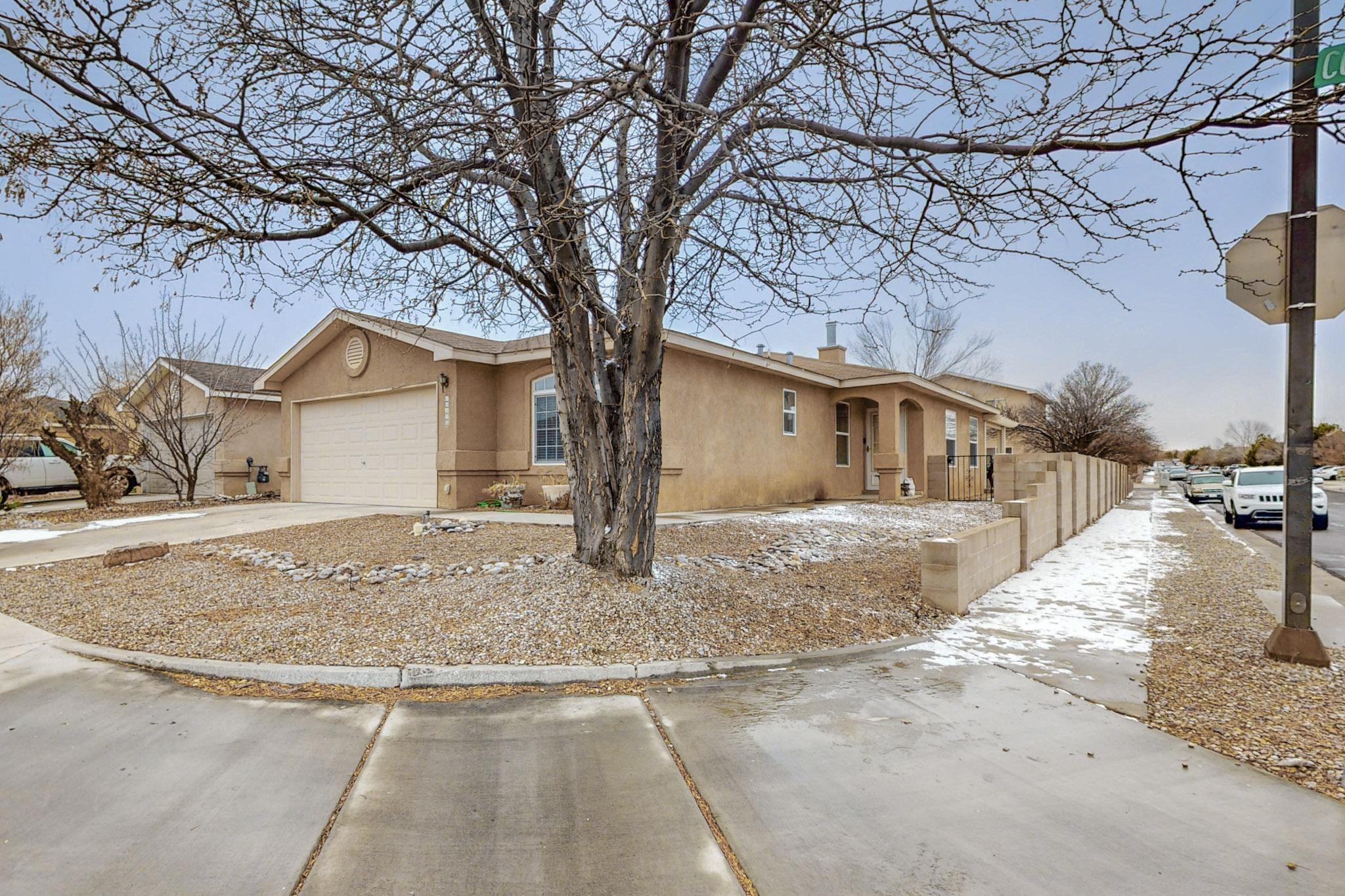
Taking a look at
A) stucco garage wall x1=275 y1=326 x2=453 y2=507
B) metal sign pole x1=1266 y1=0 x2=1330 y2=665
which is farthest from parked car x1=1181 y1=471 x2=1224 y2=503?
stucco garage wall x1=275 y1=326 x2=453 y2=507

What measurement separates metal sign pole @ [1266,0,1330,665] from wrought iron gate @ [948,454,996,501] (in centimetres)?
1313

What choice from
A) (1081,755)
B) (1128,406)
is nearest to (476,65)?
(1081,755)

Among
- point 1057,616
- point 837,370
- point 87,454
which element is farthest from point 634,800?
point 837,370

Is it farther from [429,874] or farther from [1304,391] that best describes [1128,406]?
[429,874]

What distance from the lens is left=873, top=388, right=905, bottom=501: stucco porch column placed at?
55.6 ft

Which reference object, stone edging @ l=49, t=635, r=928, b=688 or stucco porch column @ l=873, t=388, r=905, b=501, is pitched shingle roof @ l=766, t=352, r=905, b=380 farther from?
stone edging @ l=49, t=635, r=928, b=688

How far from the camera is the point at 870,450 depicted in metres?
19.4

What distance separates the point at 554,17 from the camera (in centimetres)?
541

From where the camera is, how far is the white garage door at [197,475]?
19.2 m

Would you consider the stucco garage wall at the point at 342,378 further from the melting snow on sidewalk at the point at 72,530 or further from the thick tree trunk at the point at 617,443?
the thick tree trunk at the point at 617,443

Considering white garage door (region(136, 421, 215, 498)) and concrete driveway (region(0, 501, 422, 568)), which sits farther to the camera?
white garage door (region(136, 421, 215, 498))

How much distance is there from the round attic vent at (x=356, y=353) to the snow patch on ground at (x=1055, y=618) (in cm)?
1338

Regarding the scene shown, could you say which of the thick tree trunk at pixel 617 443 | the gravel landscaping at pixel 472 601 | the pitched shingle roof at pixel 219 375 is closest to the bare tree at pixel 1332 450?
→ the gravel landscaping at pixel 472 601

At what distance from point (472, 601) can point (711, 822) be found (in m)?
3.46
